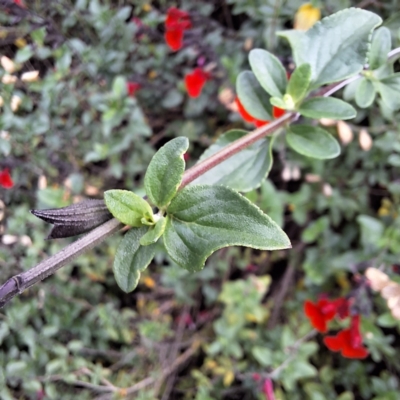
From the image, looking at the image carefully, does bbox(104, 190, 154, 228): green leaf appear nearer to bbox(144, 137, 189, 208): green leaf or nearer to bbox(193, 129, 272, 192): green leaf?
bbox(144, 137, 189, 208): green leaf

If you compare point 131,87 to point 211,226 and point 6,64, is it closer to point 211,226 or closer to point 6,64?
point 6,64

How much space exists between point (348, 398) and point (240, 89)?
3.39ft

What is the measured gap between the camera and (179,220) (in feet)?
1.55

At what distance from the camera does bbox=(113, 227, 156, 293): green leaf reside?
458 mm

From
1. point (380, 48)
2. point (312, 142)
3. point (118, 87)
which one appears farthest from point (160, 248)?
point (380, 48)

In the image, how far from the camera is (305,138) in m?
0.65

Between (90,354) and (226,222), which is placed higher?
(226,222)

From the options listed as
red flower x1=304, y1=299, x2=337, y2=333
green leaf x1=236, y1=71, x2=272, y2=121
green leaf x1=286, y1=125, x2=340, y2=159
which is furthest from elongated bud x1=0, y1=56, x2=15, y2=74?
red flower x1=304, y1=299, x2=337, y2=333

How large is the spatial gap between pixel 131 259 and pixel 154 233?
0.05 meters

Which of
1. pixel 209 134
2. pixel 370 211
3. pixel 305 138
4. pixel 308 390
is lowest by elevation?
pixel 308 390

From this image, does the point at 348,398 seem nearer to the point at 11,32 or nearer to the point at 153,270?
the point at 153,270

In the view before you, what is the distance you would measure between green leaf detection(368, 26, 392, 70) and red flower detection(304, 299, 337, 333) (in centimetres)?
70

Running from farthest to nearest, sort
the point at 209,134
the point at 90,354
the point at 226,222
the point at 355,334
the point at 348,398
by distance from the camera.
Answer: the point at 209,134 < the point at 90,354 < the point at 348,398 < the point at 355,334 < the point at 226,222

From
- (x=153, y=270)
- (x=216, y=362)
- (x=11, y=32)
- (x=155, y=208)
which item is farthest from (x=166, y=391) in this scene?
(x=11, y=32)
